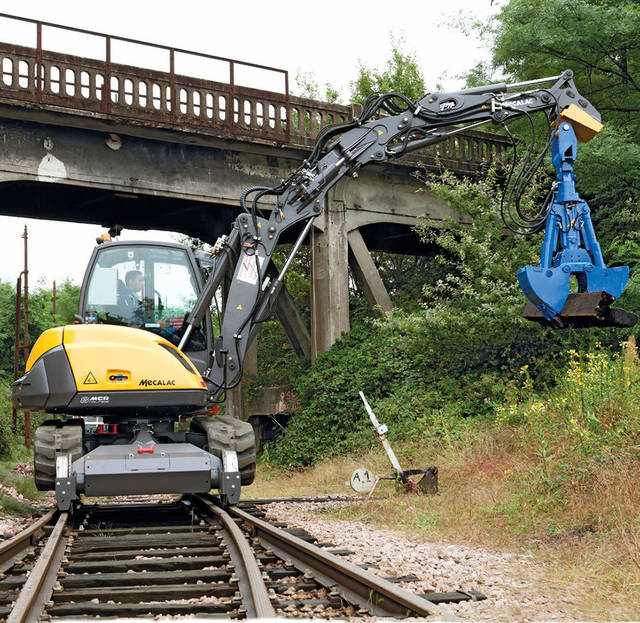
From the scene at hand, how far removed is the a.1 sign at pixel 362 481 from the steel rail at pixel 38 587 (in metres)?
4.55

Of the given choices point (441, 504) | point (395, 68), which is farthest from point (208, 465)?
point (395, 68)

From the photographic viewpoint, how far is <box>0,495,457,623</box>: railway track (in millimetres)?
4871

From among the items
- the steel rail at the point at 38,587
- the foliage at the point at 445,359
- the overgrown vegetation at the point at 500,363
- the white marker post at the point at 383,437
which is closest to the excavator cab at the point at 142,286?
the white marker post at the point at 383,437

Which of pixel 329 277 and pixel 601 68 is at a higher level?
pixel 601 68

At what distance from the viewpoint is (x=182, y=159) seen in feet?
57.3

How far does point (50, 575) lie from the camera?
576 cm

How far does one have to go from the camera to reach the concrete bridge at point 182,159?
15.7m

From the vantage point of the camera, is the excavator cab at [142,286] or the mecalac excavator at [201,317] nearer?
the mecalac excavator at [201,317]

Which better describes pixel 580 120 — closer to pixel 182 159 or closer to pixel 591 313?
pixel 591 313

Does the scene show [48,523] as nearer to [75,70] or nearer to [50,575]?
[50,575]

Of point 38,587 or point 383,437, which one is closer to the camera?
point 38,587

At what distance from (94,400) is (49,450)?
0.71m

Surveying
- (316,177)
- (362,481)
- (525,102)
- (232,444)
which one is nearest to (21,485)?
(232,444)

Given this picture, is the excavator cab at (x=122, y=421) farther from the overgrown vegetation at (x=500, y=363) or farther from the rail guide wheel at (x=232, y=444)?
the overgrown vegetation at (x=500, y=363)
